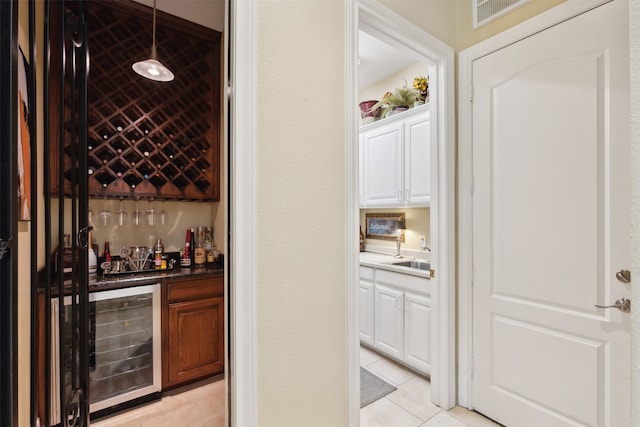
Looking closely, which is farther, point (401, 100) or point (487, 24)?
point (401, 100)

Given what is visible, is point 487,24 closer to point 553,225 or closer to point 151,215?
point 553,225

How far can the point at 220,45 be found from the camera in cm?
280

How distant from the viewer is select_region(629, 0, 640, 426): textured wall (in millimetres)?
523

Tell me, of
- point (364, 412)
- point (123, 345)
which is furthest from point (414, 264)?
point (123, 345)

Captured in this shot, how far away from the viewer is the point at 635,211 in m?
0.53

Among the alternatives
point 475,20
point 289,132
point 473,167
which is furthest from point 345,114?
point 475,20

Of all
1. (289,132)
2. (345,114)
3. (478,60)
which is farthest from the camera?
(478,60)

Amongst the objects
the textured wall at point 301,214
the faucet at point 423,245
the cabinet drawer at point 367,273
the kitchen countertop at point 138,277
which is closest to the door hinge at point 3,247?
the textured wall at point 301,214

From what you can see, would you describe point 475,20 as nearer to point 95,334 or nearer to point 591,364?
point 591,364

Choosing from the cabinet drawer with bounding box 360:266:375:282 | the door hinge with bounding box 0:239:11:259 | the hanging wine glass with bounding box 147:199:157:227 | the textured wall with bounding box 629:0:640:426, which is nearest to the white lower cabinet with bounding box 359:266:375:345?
the cabinet drawer with bounding box 360:266:375:282

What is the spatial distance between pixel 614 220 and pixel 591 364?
709 millimetres

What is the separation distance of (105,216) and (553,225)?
3.03 m

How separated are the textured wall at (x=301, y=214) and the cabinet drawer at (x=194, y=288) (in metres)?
1.34

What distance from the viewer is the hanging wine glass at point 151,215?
2.57m
